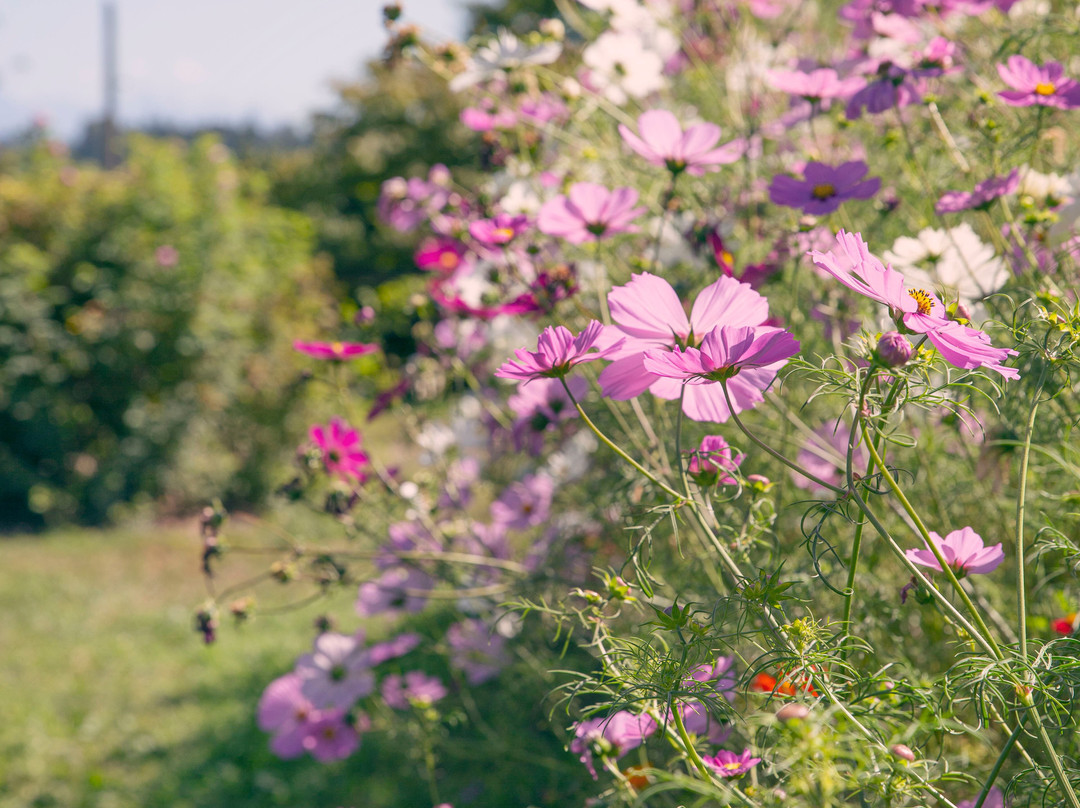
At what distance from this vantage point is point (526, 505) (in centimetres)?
172

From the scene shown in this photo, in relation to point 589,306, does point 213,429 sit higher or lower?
lower

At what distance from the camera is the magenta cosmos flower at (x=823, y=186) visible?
3.40 ft

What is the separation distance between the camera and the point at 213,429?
5.21 meters

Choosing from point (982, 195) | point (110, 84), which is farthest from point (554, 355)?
point (110, 84)

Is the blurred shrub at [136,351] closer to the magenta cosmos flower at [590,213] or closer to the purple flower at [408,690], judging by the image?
the purple flower at [408,690]

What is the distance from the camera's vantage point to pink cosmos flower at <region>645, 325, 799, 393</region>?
644mm

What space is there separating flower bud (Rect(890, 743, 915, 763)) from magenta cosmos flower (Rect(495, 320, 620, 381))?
41 centimetres

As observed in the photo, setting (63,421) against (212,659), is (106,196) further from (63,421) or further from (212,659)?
(212,659)

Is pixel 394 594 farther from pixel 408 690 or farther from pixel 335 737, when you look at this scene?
pixel 335 737

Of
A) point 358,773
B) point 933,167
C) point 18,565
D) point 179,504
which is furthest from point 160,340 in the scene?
point 933,167

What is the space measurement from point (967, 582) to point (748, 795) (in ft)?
1.79

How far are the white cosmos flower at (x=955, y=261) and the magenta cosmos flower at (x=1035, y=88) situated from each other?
17 centimetres

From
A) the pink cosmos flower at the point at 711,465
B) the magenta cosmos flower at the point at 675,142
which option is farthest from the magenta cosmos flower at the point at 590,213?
the pink cosmos flower at the point at 711,465

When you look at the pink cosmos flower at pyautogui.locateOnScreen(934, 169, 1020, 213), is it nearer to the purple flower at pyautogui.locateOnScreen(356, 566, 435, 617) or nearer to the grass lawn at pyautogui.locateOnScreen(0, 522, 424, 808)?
the purple flower at pyautogui.locateOnScreen(356, 566, 435, 617)
